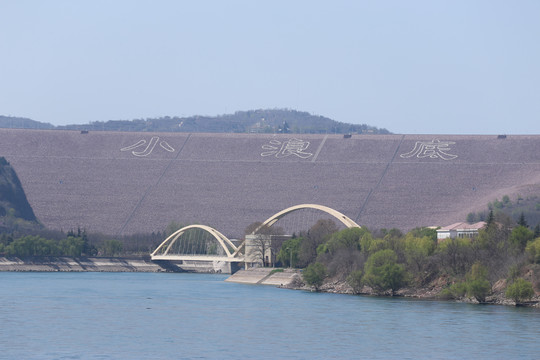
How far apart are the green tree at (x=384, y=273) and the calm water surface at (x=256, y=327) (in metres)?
2.34

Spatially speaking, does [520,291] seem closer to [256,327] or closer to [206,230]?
[256,327]

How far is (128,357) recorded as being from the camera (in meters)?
48.0

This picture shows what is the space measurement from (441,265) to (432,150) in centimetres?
10633

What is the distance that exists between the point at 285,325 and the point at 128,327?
27.5ft

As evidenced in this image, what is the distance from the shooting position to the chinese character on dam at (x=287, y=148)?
18925 cm

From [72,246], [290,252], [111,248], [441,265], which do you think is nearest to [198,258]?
[72,246]

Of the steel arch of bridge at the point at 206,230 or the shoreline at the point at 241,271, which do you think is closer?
the shoreline at the point at 241,271

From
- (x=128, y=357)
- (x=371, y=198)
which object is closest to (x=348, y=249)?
(x=128, y=357)

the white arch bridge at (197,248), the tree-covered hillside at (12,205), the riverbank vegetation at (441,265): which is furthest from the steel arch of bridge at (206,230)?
the riverbank vegetation at (441,265)

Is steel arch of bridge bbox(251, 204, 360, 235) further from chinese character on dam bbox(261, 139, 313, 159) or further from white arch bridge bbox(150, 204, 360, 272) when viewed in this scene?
chinese character on dam bbox(261, 139, 313, 159)

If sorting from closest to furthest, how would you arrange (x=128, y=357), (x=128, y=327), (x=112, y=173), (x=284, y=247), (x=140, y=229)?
1. (x=128, y=357)
2. (x=128, y=327)
3. (x=284, y=247)
4. (x=140, y=229)
5. (x=112, y=173)

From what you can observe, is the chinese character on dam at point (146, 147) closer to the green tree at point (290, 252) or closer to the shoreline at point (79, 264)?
the shoreline at point (79, 264)

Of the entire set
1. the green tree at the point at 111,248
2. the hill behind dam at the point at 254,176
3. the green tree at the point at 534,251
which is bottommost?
the green tree at the point at 111,248

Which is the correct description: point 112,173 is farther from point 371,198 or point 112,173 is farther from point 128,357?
point 128,357
